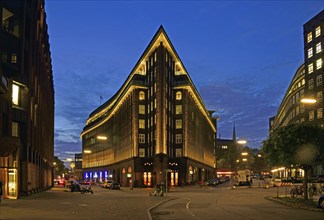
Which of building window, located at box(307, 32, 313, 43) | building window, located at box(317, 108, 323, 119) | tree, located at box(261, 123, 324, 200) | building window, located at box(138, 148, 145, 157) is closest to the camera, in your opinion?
tree, located at box(261, 123, 324, 200)


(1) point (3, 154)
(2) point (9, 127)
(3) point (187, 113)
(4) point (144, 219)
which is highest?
(3) point (187, 113)

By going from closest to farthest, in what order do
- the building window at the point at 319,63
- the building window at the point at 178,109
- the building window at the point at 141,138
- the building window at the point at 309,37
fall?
the building window at the point at 141,138
the building window at the point at 178,109
the building window at the point at 319,63
the building window at the point at 309,37

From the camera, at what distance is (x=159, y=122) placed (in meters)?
93.9

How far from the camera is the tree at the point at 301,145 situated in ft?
111

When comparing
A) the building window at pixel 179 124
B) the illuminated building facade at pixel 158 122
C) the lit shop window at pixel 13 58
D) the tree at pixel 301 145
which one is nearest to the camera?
the tree at pixel 301 145

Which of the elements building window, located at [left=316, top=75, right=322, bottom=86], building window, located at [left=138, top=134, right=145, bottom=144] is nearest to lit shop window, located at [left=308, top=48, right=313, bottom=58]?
building window, located at [left=316, top=75, right=322, bottom=86]

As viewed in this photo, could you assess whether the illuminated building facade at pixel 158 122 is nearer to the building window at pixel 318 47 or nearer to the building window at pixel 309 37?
the building window at pixel 309 37

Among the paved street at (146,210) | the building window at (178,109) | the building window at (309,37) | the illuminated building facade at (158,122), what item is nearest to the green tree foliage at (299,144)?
the paved street at (146,210)

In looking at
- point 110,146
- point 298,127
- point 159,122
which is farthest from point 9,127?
point 110,146

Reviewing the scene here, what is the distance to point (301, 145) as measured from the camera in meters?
34.6

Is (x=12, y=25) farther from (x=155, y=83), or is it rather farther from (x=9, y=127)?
(x=155, y=83)

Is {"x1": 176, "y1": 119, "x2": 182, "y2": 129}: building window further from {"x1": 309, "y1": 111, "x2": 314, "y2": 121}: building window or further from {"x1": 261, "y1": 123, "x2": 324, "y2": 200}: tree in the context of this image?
{"x1": 261, "y1": 123, "x2": 324, "y2": 200}: tree

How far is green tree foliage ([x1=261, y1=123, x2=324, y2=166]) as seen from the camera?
34.0 meters

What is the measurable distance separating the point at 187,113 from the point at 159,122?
10.3 m
